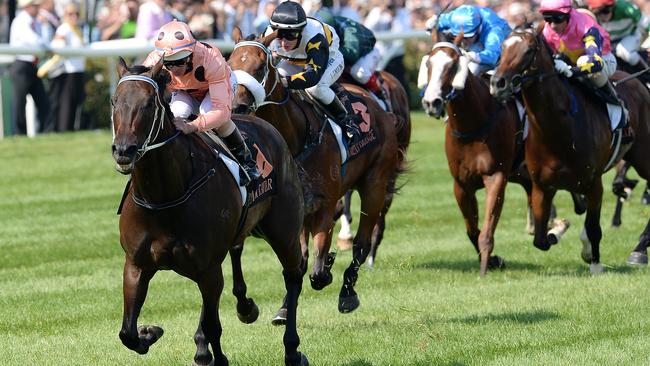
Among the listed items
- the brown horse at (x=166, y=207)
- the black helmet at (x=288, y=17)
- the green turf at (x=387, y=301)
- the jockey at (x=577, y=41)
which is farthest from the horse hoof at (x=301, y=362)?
the jockey at (x=577, y=41)

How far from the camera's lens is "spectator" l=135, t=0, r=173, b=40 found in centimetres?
1977

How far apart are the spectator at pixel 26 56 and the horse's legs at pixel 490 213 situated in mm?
10098

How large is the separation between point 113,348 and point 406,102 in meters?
5.41

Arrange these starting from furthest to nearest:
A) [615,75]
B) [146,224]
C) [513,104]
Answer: [615,75] < [513,104] < [146,224]

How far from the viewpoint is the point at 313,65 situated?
9250 millimetres

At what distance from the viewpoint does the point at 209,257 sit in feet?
22.2

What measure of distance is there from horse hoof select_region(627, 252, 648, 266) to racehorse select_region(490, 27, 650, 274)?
0.52 metres

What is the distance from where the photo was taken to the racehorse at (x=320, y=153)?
28.3 ft

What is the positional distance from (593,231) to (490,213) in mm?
852

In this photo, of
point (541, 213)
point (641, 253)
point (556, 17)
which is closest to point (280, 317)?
point (541, 213)

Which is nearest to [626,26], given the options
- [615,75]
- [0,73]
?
[615,75]

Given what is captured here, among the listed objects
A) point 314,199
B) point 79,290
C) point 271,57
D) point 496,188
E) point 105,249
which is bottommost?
point 105,249

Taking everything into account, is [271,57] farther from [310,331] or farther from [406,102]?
[406,102]

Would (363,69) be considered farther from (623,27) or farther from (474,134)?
(623,27)
